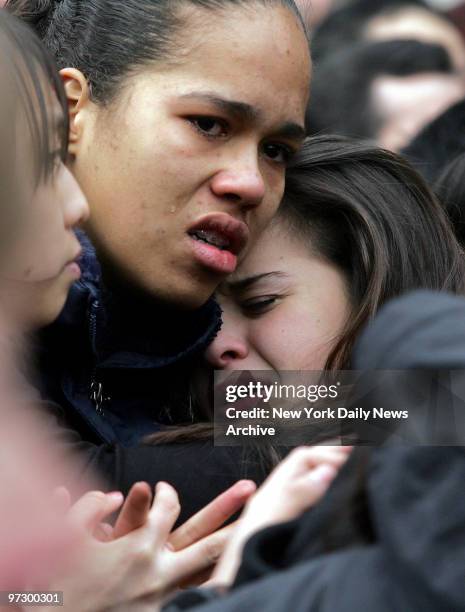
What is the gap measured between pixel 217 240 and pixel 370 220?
42cm

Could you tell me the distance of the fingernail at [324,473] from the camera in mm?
1305

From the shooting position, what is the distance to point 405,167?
98.0 inches

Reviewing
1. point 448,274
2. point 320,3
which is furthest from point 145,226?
point 320,3

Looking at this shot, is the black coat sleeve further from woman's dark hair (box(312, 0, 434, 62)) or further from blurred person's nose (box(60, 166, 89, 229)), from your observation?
woman's dark hair (box(312, 0, 434, 62))

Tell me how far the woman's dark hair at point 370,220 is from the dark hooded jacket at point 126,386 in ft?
1.04

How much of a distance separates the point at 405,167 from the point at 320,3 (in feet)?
8.46

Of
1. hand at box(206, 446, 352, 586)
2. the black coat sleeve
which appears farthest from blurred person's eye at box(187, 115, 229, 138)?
hand at box(206, 446, 352, 586)

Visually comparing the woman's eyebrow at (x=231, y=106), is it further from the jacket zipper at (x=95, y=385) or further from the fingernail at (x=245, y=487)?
the fingernail at (x=245, y=487)

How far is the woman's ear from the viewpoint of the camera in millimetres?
2178

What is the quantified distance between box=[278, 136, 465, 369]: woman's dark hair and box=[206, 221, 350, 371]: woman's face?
34 mm

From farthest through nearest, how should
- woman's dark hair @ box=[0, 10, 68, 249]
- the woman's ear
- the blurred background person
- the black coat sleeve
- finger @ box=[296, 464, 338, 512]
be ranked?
the blurred background person → the woman's ear → the black coat sleeve → woman's dark hair @ box=[0, 10, 68, 249] → finger @ box=[296, 464, 338, 512]

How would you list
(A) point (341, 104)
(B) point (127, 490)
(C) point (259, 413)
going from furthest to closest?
(A) point (341, 104), (C) point (259, 413), (B) point (127, 490)

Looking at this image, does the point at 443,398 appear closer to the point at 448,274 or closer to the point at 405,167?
the point at 448,274

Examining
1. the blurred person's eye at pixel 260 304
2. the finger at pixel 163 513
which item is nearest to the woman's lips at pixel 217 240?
the blurred person's eye at pixel 260 304
